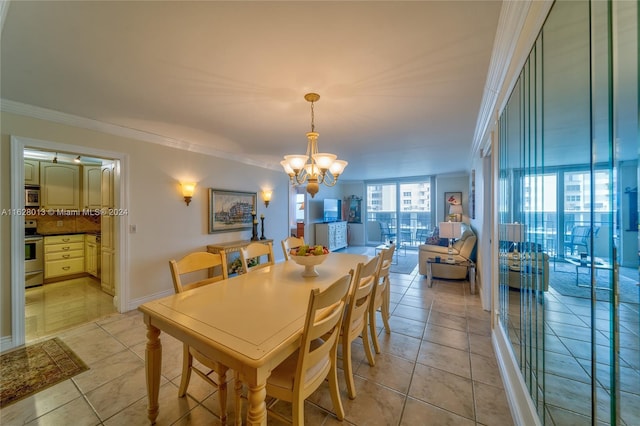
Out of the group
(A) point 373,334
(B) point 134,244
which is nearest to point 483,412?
(A) point 373,334

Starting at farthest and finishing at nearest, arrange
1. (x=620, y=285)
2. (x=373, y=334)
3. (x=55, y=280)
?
(x=55, y=280) < (x=373, y=334) < (x=620, y=285)

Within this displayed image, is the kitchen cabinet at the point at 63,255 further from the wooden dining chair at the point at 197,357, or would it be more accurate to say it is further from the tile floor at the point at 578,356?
the tile floor at the point at 578,356

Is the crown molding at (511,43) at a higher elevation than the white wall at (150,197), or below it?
higher

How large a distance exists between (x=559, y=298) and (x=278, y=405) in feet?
5.80

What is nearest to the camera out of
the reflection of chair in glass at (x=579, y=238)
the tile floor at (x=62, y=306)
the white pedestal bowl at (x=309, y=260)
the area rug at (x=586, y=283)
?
the area rug at (x=586, y=283)

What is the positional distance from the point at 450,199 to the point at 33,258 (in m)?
9.45

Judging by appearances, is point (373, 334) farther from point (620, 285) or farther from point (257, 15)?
point (257, 15)

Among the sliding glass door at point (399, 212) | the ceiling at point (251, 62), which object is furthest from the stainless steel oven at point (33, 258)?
the sliding glass door at point (399, 212)

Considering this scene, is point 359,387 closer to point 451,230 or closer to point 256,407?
point 256,407

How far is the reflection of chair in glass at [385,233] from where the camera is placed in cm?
821

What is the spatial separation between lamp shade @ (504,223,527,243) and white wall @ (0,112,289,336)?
4075 millimetres

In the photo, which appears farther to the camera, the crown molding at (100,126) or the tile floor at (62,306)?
the tile floor at (62,306)

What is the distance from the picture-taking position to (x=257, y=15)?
131 cm

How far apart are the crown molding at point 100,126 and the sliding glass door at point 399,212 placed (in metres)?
5.74
